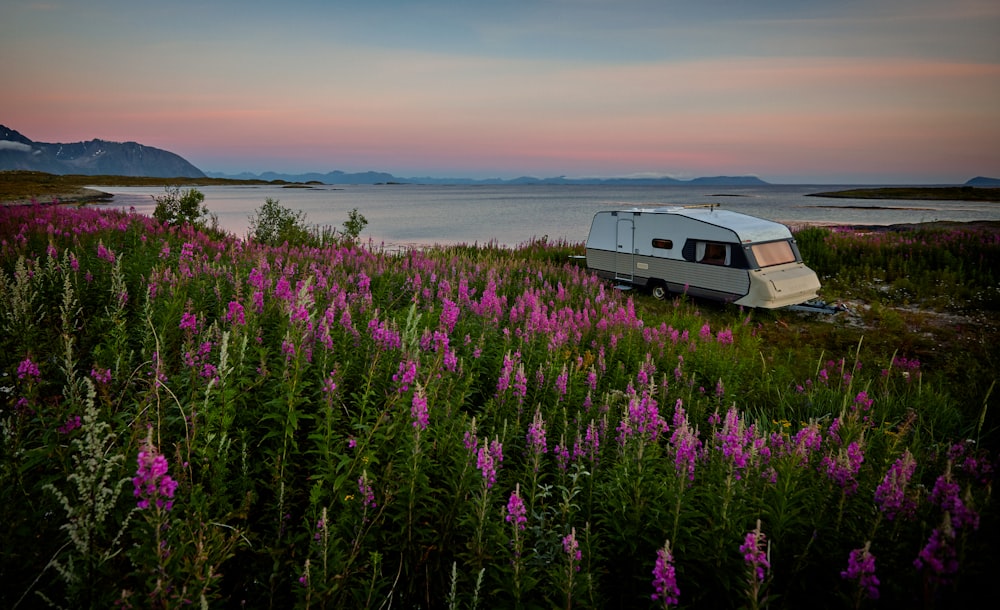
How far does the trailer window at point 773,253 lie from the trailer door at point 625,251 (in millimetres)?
4321

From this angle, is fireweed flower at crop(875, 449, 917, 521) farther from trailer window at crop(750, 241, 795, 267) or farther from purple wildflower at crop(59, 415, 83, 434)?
trailer window at crop(750, 241, 795, 267)

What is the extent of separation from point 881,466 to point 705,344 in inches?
218

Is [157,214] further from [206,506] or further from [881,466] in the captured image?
[881,466]

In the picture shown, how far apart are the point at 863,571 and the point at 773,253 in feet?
50.6

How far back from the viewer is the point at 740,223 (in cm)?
1573

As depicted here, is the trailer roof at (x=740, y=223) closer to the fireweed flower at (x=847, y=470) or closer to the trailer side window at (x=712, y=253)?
the trailer side window at (x=712, y=253)

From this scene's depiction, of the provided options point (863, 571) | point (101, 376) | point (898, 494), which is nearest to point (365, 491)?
point (101, 376)

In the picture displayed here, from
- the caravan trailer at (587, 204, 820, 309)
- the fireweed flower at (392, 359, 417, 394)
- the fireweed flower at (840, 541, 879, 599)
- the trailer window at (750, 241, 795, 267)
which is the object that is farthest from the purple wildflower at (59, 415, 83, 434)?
the trailer window at (750, 241, 795, 267)

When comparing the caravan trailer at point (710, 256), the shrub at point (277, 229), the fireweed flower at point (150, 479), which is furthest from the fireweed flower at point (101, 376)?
the caravan trailer at point (710, 256)

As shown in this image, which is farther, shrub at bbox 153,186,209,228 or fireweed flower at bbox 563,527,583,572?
shrub at bbox 153,186,209,228

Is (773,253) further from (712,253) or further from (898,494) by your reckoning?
(898,494)

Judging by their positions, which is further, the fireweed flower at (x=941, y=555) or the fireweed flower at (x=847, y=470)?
the fireweed flower at (x=847, y=470)

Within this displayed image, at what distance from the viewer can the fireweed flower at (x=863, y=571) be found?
89.6 inches

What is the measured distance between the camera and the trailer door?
18.5 metres
